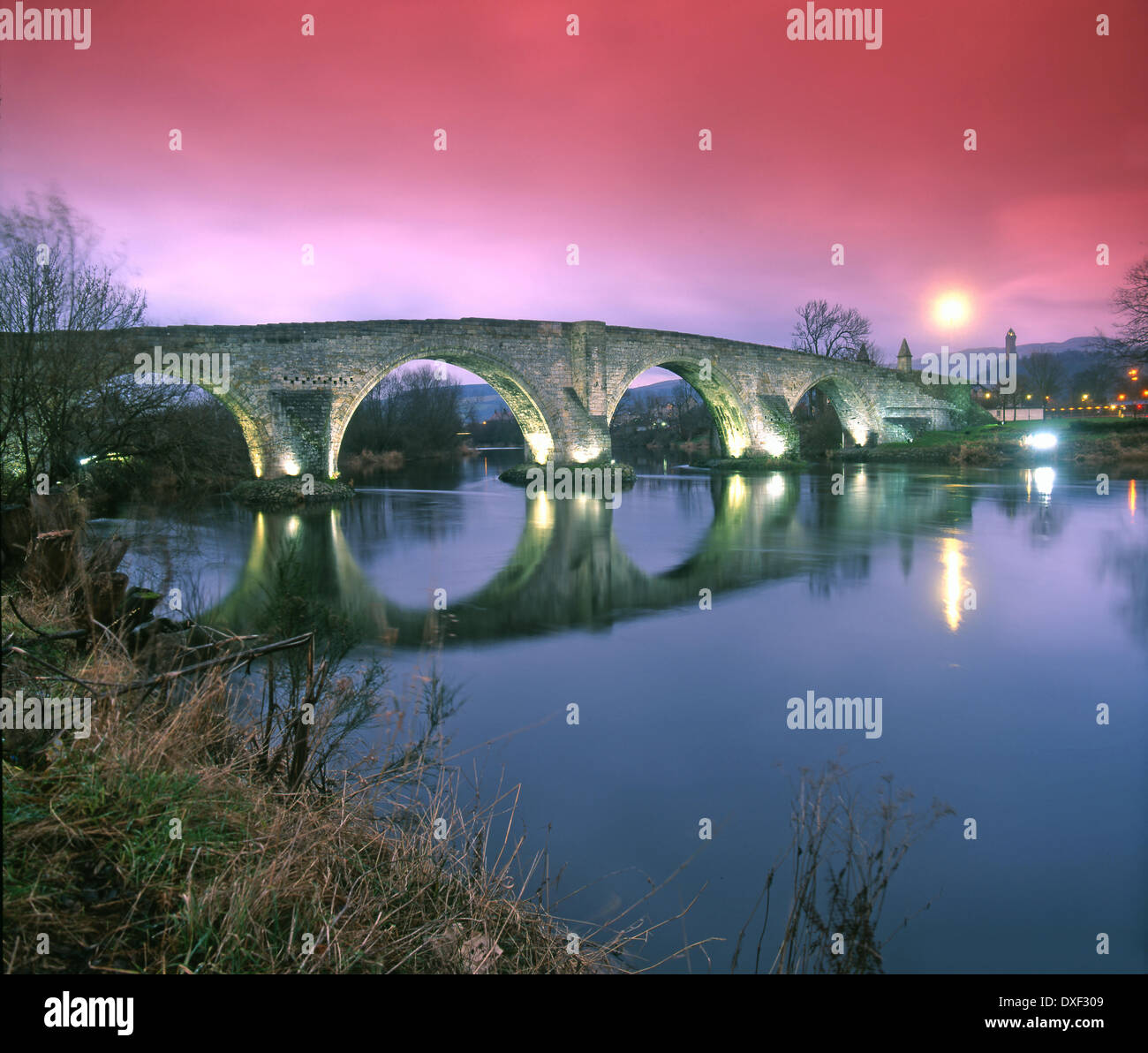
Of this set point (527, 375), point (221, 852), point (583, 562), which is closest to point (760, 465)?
point (527, 375)

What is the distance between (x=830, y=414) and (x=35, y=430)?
148 ft

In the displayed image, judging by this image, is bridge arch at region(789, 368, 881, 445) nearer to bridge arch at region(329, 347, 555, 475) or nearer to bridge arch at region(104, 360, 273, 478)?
bridge arch at region(329, 347, 555, 475)

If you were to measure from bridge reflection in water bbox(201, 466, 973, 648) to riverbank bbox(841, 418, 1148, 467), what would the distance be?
14786 mm

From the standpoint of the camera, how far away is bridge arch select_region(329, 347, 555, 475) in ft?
76.8

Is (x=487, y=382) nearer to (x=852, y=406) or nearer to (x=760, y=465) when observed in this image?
(x=760, y=465)

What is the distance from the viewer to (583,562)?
13344 millimetres

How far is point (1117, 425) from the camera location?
35.2 meters

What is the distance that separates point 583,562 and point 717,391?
23.4m

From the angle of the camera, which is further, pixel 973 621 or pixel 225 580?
pixel 225 580

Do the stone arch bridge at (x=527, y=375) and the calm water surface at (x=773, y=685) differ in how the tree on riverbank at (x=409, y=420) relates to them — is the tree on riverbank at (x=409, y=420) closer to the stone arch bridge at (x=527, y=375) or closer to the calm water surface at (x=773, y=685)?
the stone arch bridge at (x=527, y=375)

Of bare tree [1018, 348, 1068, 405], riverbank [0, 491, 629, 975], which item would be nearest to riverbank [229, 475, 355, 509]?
riverbank [0, 491, 629, 975]
